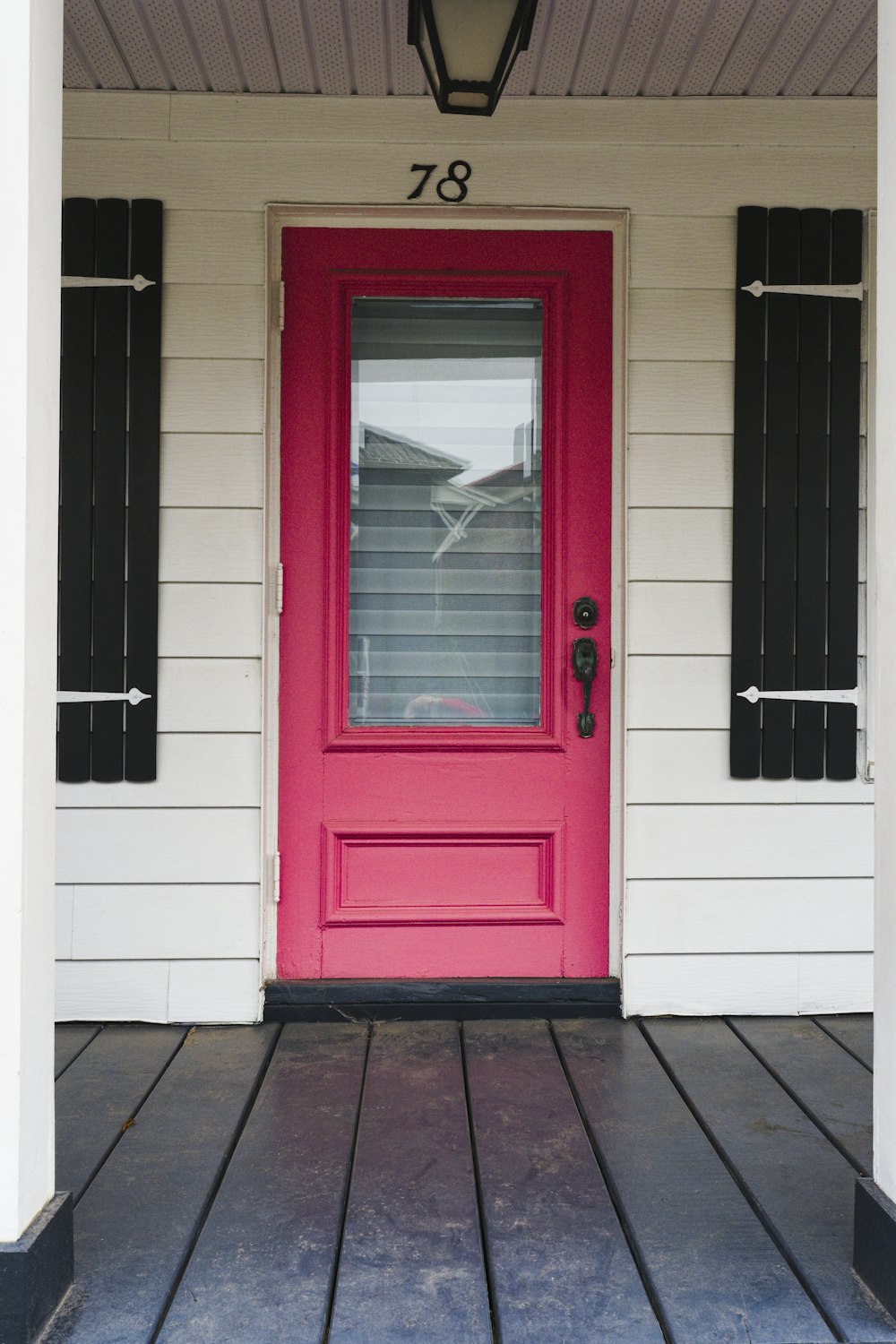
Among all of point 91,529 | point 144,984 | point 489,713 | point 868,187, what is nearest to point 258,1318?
point 144,984

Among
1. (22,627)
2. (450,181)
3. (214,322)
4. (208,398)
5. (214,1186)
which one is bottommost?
(214,1186)

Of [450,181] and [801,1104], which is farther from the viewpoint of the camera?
[450,181]

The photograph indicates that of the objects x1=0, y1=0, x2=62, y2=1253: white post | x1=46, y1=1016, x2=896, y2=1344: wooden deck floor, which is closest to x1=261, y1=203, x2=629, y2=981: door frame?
x1=46, y1=1016, x2=896, y2=1344: wooden deck floor

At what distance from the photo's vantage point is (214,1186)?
1.94 m

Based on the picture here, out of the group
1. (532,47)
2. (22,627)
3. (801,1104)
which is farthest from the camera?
(532,47)

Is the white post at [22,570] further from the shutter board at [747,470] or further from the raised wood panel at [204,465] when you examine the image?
the shutter board at [747,470]

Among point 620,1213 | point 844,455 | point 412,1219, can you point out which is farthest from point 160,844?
point 844,455

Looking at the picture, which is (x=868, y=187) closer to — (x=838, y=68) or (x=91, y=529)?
(x=838, y=68)

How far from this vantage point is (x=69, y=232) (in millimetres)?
2758

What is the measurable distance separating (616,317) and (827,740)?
50.7 inches

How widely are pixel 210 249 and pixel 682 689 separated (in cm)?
173

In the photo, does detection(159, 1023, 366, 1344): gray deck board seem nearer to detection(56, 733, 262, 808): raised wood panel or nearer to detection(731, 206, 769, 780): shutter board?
detection(56, 733, 262, 808): raised wood panel

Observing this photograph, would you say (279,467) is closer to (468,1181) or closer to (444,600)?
(444,600)

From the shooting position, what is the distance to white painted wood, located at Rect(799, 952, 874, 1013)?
9.35ft
